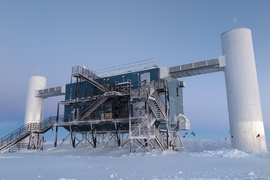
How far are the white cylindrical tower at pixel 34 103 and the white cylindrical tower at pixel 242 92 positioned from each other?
29832 mm

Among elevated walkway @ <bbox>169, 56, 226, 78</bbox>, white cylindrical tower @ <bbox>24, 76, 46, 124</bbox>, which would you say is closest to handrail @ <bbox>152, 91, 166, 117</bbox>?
elevated walkway @ <bbox>169, 56, 226, 78</bbox>

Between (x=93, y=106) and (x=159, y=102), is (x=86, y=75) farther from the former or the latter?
(x=159, y=102)

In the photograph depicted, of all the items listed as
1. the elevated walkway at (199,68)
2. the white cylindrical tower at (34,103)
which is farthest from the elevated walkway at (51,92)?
the elevated walkway at (199,68)

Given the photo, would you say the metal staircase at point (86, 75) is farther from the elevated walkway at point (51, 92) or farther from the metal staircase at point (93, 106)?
the elevated walkway at point (51, 92)

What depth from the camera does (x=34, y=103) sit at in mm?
37344

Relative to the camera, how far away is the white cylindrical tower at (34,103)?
36812mm

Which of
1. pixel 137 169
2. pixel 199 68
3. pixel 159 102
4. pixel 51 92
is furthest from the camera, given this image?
pixel 51 92

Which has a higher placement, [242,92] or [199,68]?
[199,68]

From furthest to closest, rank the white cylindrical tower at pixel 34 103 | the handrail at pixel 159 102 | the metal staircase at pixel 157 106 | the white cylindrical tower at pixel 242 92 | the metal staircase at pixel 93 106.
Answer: the white cylindrical tower at pixel 34 103 < the metal staircase at pixel 93 106 < the handrail at pixel 159 102 < the metal staircase at pixel 157 106 < the white cylindrical tower at pixel 242 92

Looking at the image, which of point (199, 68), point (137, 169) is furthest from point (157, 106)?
point (137, 169)

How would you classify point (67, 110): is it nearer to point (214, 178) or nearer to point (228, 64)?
point (228, 64)

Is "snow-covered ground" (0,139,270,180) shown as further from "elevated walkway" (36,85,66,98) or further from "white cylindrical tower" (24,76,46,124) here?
"white cylindrical tower" (24,76,46,124)

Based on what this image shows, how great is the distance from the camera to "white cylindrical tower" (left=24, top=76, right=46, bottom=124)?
3681 cm

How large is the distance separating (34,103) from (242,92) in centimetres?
3168
